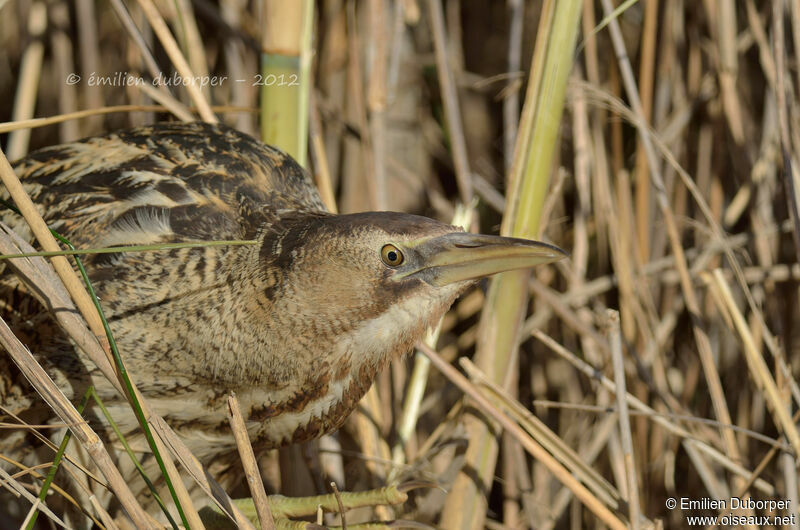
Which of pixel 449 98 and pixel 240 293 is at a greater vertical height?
pixel 449 98

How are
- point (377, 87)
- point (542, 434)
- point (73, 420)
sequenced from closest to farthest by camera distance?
point (73, 420) → point (542, 434) → point (377, 87)

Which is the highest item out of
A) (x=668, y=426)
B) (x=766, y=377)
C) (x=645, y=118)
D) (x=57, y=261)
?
(x=645, y=118)

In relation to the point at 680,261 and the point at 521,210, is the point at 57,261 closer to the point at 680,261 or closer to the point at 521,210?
the point at 521,210

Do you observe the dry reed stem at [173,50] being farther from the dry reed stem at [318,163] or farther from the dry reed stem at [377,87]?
the dry reed stem at [377,87]

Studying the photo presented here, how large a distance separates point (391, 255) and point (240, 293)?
29cm

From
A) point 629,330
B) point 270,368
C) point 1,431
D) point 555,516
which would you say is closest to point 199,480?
point 270,368

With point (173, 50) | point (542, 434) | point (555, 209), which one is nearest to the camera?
point (542, 434)

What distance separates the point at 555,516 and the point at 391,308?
3.02 feet

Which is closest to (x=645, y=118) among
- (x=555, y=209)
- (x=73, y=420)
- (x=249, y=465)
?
(x=555, y=209)

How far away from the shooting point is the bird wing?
1.53 meters

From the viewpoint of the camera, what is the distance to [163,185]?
1.60 meters

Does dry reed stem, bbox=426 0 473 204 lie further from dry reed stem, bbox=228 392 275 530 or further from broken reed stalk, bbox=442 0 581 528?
dry reed stem, bbox=228 392 275 530

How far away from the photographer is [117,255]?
1.47 meters

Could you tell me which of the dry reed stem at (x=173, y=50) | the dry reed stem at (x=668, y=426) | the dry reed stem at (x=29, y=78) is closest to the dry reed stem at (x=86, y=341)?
the dry reed stem at (x=173, y=50)
